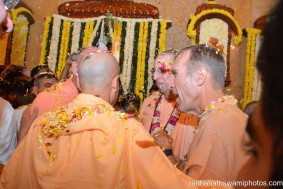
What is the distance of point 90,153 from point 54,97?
50.6 inches

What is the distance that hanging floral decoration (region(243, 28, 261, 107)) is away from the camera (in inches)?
229

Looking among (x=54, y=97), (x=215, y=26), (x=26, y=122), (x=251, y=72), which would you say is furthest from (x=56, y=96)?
(x=251, y=72)

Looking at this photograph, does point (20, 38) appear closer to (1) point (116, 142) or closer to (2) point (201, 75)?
(2) point (201, 75)

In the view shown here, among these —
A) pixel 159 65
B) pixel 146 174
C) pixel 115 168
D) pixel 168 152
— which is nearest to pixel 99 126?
pixel 115 168

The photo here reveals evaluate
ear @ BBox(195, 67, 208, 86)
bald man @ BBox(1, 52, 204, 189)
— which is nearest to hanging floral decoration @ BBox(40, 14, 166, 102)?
ear @ BBox(195, 67, 208, 86)

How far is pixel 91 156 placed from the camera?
174 cm

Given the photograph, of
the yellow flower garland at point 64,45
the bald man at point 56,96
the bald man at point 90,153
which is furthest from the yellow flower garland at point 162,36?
the bald man at point 90,153

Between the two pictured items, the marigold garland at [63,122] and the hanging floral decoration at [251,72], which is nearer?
the marigold garland at [63,122]

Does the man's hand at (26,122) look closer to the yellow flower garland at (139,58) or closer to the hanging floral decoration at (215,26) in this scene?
the yellow flower garland at (139,58)

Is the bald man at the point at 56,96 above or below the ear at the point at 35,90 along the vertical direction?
above

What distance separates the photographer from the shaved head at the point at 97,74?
2010 mm

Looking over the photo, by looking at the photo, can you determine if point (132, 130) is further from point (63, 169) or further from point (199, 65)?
point (199, 65)

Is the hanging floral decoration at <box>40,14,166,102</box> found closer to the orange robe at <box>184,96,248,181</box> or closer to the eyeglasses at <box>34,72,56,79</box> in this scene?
the eyeglasses at <box>34,72,56,79</box>

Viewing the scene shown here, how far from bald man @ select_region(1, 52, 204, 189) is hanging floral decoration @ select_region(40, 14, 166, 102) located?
3913mm
